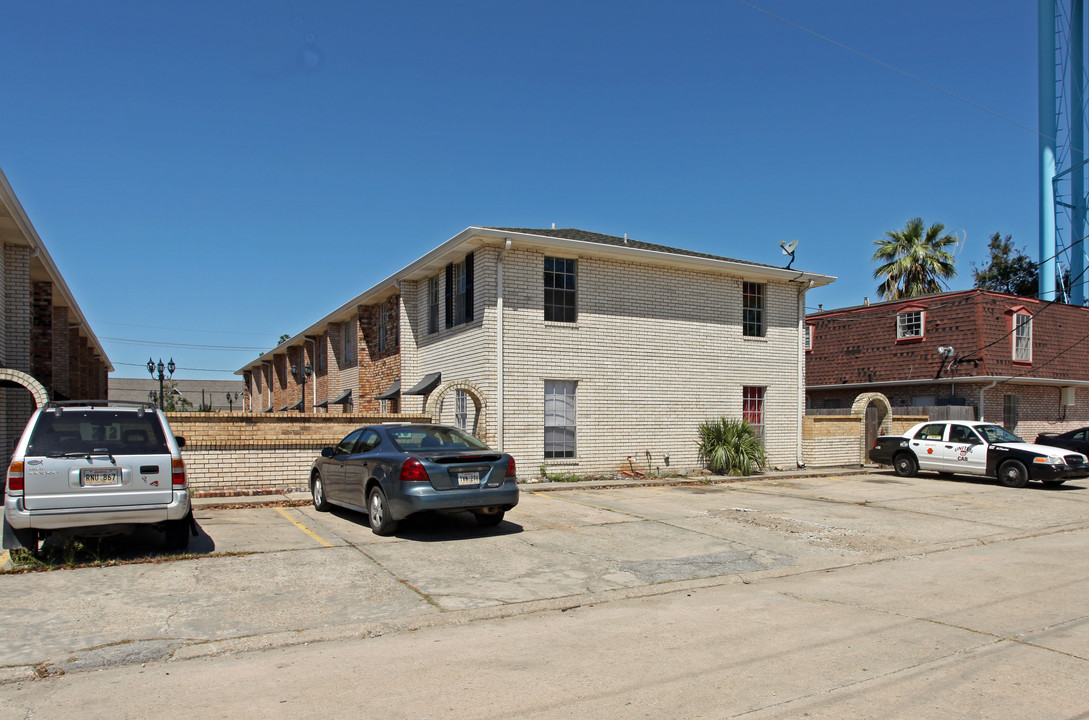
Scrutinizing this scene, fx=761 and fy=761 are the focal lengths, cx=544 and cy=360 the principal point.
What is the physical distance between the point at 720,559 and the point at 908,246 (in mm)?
30742

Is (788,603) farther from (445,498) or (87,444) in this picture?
(87,444)

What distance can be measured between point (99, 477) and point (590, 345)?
11.6 m

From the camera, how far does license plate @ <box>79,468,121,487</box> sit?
775 cm

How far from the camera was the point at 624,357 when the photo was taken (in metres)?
18.2

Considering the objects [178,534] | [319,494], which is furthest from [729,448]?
[178,534]

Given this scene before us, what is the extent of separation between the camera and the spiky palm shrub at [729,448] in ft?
62.0

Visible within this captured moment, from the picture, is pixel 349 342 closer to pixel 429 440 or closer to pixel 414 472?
pixel 429 440

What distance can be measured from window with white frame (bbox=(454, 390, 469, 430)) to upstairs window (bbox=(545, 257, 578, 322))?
109 inches

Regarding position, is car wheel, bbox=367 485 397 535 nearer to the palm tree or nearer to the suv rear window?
the suv rear window

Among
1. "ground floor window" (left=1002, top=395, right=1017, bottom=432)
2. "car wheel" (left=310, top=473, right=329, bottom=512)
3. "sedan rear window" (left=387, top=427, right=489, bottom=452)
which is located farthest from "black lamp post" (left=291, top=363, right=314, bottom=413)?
"ground floor window" (left=1002, top=395, right=1017, bottom=432)

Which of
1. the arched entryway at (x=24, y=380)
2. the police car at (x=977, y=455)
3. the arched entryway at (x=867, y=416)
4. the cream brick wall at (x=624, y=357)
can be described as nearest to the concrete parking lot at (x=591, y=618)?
the arched entryway at (x=24, y=380)

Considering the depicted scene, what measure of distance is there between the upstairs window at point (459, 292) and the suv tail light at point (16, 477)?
1058 cm

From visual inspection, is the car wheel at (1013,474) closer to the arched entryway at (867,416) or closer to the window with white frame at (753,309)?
the arched entryway at (867,416)

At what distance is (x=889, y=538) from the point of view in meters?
10.5
